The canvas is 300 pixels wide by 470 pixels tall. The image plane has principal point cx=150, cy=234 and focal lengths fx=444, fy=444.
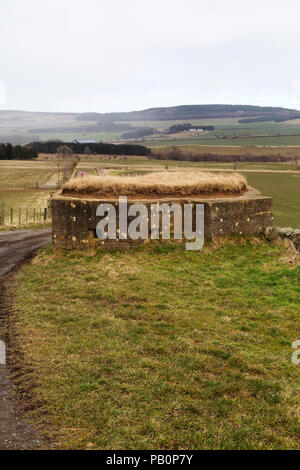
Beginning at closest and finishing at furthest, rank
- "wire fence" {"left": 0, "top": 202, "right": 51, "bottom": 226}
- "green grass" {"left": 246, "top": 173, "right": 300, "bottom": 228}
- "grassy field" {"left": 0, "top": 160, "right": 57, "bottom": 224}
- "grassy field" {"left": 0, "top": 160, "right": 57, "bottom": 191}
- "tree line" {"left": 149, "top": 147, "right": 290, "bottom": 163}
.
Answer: "wire fence" {"left": 0, "top": 202, "right": 51, "bottom": 226} < "green grass" {"left": 246, "top": 173, "right": 300, "bottom": 228} < "grassy field" {"left": 0, "top": 160, "right": 57, "bottom": 224} < "grassy field" {"left": 0, "top": 160, "right": 57, "bottom": 191} < "tree line" {"left": 149, "top": 147, "right": 290, "bottom": 163}

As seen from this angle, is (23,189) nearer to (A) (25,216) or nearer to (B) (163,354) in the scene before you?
(A) (25,216)

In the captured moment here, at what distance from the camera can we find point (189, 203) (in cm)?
1380

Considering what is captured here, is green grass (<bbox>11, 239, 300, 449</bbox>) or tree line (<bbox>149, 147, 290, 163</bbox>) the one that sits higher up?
tree line (<bbox>149, 147, 290, 163</bbox>)

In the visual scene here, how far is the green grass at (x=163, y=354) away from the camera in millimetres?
4719

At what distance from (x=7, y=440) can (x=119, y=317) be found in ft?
12.4

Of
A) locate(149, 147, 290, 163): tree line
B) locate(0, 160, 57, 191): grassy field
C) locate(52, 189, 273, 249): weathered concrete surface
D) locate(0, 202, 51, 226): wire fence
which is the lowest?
locate(0, 202, 51, 226): wire fence

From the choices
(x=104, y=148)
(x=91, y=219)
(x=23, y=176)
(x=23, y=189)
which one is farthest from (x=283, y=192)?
(x=104, y=148)

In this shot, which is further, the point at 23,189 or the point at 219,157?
the point at 219,157

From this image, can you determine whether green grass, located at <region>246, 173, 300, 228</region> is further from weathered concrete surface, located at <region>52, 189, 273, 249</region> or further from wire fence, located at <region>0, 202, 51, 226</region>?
weathered concrete surface, located at <region>52, 189, 273, 249</region>

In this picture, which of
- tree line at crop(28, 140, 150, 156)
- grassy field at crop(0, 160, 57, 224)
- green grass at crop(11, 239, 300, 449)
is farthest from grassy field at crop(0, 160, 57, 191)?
→ green grass at crop(11, 239, 300, 449)

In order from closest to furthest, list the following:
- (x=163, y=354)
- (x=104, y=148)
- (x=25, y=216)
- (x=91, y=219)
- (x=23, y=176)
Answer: (x=163, y=354) < (x=91, y=219) < (x=25, y=216) < (x=23, y=176) < (x=104, y=148)

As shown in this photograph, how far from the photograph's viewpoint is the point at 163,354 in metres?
6.57

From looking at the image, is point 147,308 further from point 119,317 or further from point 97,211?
point 97,211

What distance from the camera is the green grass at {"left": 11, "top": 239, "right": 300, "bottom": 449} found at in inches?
186
